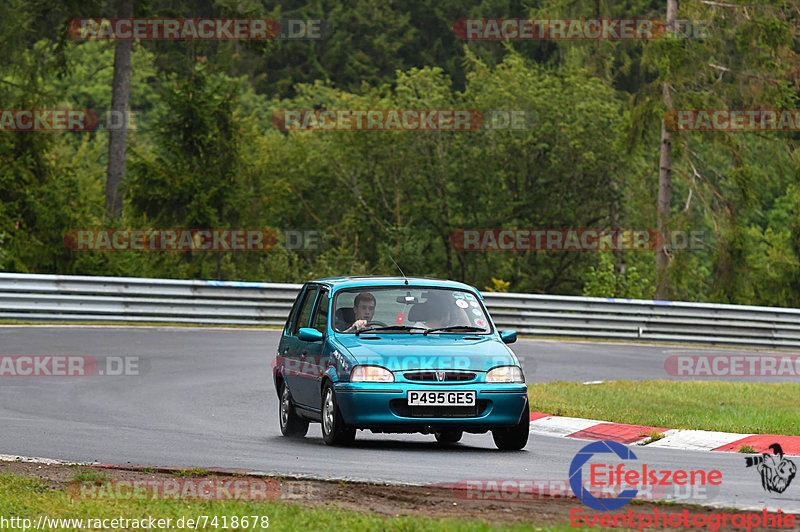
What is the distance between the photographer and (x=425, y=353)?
1145cm

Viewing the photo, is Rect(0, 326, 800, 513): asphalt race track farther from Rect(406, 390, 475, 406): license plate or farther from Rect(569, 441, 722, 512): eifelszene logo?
Rect(406, 390, 475, 406): license plate

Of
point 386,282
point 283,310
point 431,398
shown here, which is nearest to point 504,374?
point 431,398

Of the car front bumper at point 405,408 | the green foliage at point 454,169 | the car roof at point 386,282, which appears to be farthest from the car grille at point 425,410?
the green foliage at point 454,169

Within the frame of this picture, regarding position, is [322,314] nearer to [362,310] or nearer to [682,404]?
[362,310]

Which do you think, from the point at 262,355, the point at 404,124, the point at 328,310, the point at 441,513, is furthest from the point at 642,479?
the point at 404,124

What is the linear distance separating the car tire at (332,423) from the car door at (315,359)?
0.21m

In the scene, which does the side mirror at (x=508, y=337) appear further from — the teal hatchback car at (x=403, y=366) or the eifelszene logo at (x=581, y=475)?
the eifelszene logo at (x=581, y=475)

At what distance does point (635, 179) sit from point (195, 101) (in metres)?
19.8

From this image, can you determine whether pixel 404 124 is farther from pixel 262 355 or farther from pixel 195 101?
pixel 262 355

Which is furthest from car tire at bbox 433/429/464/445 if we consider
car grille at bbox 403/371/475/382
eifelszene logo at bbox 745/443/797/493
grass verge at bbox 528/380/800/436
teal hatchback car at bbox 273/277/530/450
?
eifelszene logo at bbox 745/443/797/493

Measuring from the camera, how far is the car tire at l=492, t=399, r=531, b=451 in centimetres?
1168

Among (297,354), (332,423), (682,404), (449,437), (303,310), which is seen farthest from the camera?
(682,404)

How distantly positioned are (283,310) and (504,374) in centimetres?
1619

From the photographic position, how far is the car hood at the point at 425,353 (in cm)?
1138
